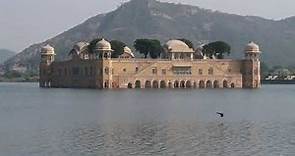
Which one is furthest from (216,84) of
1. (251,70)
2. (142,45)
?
(142,45)

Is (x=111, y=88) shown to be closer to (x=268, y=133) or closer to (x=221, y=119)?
(x=221, y=119)

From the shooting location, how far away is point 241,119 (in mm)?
38031

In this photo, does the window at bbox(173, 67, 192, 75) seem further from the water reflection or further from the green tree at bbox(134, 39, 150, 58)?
the water reflection

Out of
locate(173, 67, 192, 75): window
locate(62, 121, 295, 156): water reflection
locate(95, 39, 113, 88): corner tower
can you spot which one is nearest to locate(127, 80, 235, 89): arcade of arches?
locate(173, 67, 192, 75): window

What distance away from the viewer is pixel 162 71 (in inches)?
3846

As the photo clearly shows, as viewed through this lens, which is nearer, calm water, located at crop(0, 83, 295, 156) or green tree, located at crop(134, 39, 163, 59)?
calm water, located at crop(0, 83, 295, 156)

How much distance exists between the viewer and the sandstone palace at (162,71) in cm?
9625

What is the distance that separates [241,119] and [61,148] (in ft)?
48.3

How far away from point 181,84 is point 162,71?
11.6 feet

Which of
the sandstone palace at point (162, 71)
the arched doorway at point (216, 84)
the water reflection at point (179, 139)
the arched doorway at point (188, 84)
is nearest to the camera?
the water reflection at point (179, 139)

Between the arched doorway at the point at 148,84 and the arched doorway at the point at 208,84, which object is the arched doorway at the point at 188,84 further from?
the arched doorway at the point at 148,84

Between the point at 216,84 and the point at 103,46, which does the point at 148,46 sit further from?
the point at 216,84

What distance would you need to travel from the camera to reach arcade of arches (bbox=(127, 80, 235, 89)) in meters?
97.2

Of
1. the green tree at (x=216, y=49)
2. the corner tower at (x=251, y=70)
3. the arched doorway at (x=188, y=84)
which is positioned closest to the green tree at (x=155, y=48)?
the green tree at (x=216, y=49)
